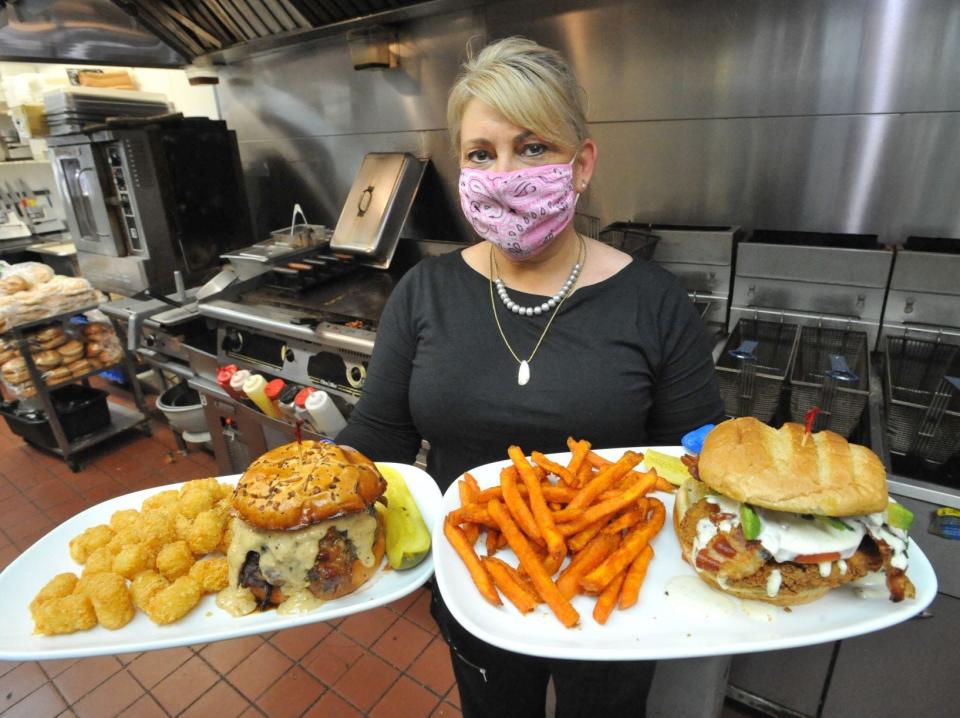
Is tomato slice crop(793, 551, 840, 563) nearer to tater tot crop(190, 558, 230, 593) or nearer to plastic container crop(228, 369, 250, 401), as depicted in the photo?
tater tot crop(190, 558, 230, 593)

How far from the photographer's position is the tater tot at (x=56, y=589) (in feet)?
4.35

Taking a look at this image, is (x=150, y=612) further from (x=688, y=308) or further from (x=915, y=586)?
(x=915, y=586)

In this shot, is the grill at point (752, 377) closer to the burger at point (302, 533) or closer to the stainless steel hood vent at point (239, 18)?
the burger at point (302, 533)

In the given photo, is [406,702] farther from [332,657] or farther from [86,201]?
[86,201]

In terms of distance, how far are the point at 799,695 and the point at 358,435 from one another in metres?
2.10

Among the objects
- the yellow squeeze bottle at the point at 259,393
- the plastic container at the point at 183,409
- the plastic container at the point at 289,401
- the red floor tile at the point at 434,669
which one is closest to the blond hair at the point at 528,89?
the plastic container at the point at 289,401

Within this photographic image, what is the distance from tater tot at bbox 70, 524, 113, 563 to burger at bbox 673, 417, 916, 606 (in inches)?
62.8

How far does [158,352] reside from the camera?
436 centimetres

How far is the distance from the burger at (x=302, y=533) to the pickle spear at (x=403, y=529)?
0.07m

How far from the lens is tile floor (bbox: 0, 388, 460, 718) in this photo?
2570 mm

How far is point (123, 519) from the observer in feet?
5.17

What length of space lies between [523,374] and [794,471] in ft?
2.29

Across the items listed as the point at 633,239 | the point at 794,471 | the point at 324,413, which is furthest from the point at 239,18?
the point at 794,471

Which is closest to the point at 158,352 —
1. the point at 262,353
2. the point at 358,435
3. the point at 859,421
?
the point at 262,353
